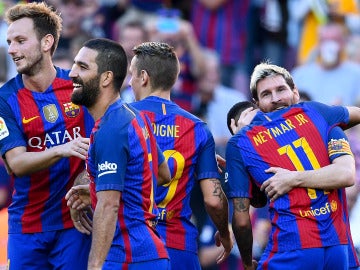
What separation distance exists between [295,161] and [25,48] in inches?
91.0

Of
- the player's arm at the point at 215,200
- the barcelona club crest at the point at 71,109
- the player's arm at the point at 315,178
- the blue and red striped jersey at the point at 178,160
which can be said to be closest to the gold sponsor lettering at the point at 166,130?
the blue and red striped jersey at the point at 178,160

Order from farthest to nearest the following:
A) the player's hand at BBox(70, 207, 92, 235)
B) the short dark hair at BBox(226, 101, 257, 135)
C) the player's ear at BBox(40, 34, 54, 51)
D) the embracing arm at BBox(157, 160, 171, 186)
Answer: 1. the short dark hair at BBox(226, 101, 257, 135)
2. the player's ear at BBox(40, 34, 54, 51)
3. the player's hand at BBox(70, 207, 92, 235)
4. the embracing arm at BBox(157, 160, 171, 186)

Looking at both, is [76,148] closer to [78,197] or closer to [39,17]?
[78,197]

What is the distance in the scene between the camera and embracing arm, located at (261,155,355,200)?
25.7ft

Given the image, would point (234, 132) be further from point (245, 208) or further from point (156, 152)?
point (156, 152)

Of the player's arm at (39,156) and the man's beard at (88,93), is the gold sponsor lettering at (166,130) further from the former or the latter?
the man's beard at (88,93)

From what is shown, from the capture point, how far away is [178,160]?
8.37 meters

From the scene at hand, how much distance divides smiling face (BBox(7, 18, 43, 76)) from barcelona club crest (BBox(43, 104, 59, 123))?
305 millimetres

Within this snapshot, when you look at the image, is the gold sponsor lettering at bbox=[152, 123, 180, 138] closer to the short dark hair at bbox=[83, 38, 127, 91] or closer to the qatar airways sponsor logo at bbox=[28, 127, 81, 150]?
the qatar airways sponsor logo at bbox=[28, 127, 81, 150]

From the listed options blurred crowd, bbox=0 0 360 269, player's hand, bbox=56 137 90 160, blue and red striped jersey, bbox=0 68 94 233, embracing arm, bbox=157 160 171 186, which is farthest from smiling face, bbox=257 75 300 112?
blurred crowd, bbox=0 0 360 269

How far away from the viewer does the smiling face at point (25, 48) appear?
8.34 metres

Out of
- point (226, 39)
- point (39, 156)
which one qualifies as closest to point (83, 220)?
point (39, 156)

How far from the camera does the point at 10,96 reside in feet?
27.2

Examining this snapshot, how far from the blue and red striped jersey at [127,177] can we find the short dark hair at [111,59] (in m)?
0.34
